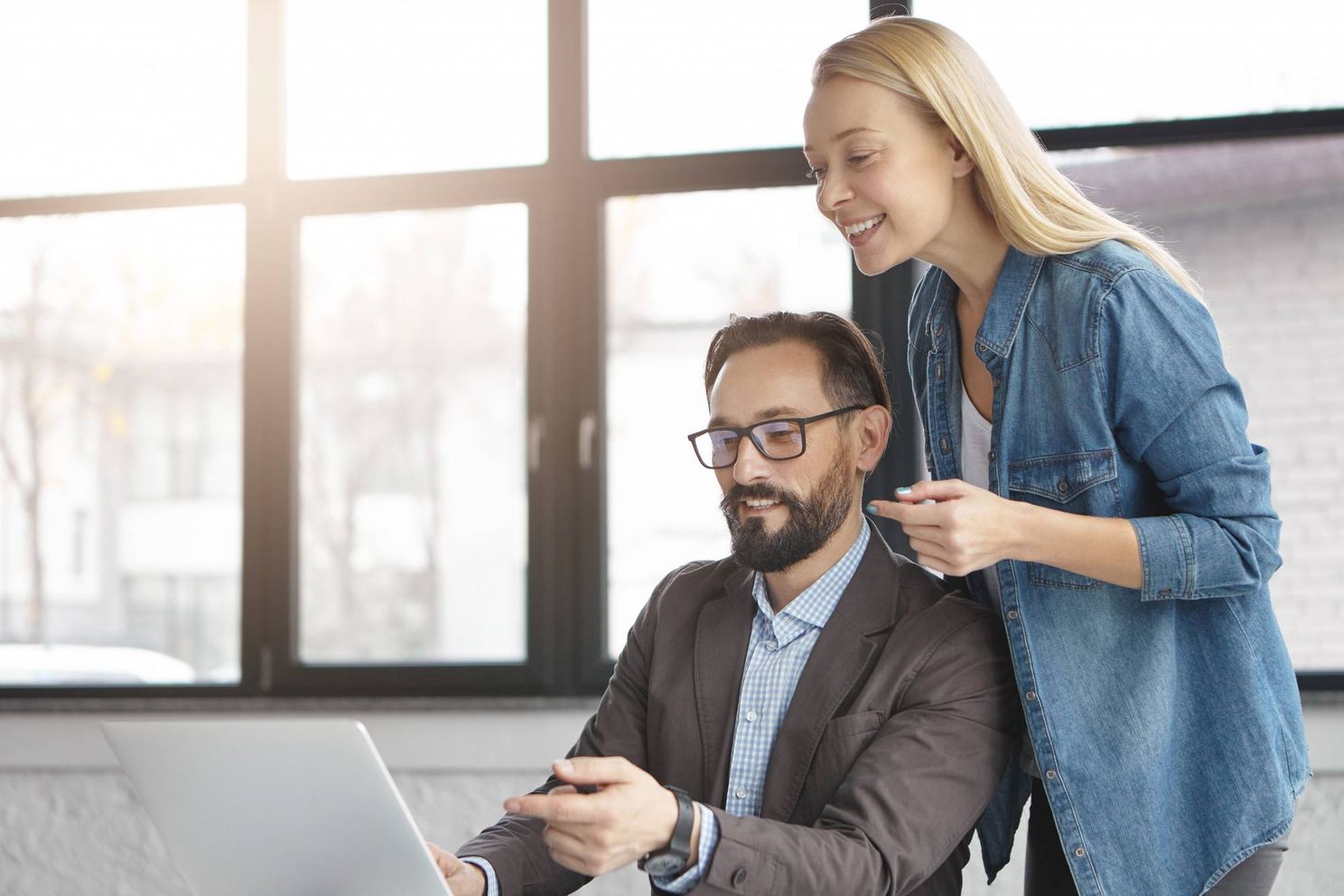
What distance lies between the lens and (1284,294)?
2.82 meters

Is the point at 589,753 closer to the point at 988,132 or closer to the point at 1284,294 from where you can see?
the point at 988,132

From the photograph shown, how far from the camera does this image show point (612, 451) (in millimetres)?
3164

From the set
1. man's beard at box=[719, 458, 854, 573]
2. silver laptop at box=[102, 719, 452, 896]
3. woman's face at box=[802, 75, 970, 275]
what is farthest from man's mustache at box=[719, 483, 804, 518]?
silver laptop at box=[102, 719, 452, 896]

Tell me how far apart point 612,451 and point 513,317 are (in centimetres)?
44

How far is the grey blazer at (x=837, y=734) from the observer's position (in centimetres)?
148

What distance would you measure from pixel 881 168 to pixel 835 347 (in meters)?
0.36

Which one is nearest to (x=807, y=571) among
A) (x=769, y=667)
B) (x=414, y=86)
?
(x=769, y=667)

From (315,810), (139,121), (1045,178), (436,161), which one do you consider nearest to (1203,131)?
(1045,178)

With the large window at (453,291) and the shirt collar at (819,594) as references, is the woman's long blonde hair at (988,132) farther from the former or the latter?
the large window at (453,291)

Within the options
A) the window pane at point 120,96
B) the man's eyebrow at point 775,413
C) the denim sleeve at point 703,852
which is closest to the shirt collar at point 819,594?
the man's eyebrow at point 775,413

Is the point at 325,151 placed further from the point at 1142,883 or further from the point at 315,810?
the point at 1142,883

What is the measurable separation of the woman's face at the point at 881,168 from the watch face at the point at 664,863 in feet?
2.33

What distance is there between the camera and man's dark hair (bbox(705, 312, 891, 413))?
6.07 feet

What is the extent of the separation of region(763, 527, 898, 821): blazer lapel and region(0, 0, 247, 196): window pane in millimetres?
2294
